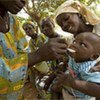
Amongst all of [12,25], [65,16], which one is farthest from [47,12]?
[12,25]

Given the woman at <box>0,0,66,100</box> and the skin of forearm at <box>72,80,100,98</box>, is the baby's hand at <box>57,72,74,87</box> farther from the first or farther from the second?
the woman at <box>0,0,66,100</box>

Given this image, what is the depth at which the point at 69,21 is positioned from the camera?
2869mm

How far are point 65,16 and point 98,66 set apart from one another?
80 cm

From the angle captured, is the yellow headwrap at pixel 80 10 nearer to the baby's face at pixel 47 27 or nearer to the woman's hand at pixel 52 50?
the woman's hand at pixel 52 50

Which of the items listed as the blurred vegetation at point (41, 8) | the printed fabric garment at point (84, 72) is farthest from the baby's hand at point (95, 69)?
the blurred vegetation at point (41, 8)

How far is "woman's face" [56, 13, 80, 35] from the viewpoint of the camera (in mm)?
2861

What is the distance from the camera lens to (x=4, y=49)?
85.0 inches

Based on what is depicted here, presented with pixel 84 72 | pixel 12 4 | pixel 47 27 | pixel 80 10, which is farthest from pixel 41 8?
pixel 12 4

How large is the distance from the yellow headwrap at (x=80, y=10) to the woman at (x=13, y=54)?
0.74 metres

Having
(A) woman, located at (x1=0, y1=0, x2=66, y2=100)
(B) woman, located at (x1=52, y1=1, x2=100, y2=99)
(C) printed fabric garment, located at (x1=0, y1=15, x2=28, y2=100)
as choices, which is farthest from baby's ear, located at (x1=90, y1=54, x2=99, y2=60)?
(B) woman, located at (x1=52, y1=1, x2=100, y2=99)

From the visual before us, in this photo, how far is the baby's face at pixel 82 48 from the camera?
2.14 metres

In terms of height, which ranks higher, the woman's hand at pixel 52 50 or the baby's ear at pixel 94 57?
the woman's hand at pixel 52 50

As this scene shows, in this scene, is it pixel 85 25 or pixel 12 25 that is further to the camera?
pixel 85 25

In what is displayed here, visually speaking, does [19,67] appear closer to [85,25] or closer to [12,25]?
[12,25]
